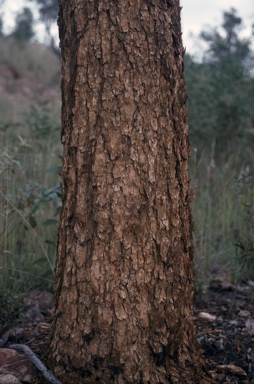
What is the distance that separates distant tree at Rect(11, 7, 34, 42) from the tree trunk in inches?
671

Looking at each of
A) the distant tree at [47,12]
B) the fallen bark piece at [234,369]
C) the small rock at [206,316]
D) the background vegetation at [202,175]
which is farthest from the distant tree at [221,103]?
the distant tree at [47,12]

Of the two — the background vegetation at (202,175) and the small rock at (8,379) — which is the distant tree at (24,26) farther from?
the small rock at (8,379)

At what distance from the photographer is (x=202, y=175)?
225 inches

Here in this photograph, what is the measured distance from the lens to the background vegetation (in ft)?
11.2

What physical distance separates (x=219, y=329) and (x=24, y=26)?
17.6m

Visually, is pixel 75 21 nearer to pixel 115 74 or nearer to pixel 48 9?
pixel 115 74

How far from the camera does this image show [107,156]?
210 centimetres

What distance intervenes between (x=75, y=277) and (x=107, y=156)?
47 cm

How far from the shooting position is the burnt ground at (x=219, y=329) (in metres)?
2.50

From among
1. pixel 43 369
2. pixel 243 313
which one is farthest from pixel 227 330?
pixel 43 369

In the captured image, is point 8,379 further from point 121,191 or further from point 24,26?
point 24,26

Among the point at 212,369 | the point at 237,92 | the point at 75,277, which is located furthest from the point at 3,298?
the point at 237,92

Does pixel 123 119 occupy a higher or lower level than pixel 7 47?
lower

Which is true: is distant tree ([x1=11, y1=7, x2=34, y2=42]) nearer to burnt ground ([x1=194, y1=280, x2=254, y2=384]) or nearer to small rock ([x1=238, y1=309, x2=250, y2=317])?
burnt ground ([x1=194, y1=280, x2=254, y2=384])
